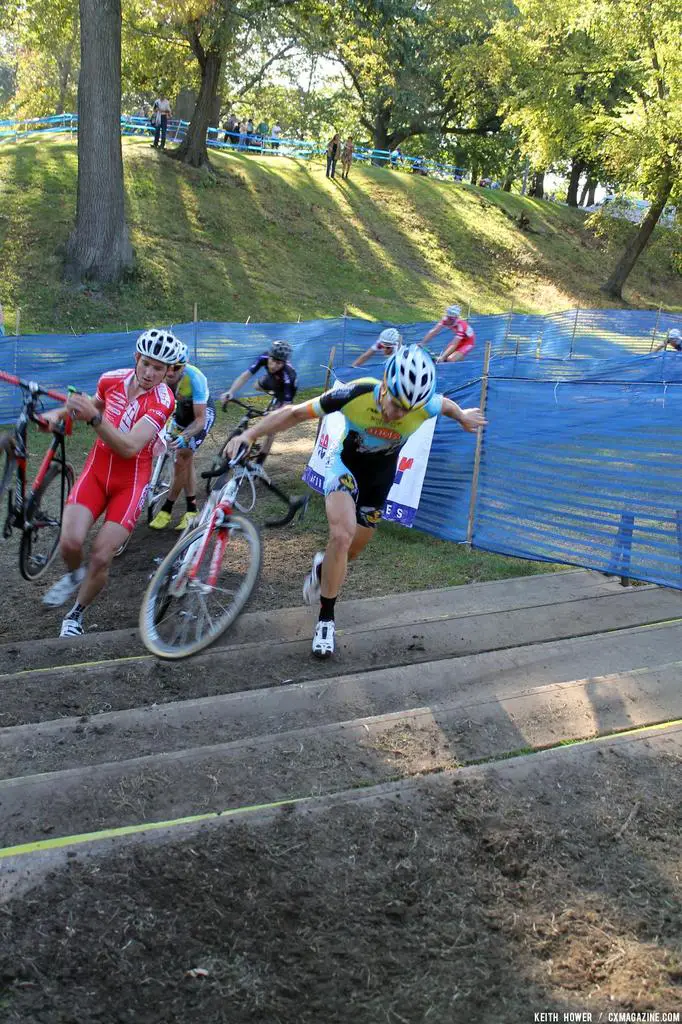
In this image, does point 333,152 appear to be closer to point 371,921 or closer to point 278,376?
point 278,376

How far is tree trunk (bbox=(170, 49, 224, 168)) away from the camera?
2745 centimetres

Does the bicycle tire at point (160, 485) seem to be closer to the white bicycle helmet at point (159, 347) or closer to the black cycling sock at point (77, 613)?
the black cycling sock at point (77, 613)

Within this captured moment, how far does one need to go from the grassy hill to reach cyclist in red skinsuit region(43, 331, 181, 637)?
49.7 feet

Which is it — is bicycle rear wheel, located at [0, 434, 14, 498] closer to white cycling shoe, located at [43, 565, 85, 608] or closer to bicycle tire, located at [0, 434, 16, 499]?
bicycle tire, located at [0, 434, 16, 499]

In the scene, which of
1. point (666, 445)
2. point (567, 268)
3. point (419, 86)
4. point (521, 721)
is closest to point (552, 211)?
point (567, 268)

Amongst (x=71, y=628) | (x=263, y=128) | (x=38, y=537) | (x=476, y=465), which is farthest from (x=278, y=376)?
(x=263, y=128)

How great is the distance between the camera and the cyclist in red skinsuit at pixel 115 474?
226 inches

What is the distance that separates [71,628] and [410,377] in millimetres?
2924

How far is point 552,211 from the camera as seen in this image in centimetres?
4306

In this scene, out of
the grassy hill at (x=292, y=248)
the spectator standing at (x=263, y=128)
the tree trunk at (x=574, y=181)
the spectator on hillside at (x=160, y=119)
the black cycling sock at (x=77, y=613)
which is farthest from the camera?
the spectator standing at (x=263, y=128)

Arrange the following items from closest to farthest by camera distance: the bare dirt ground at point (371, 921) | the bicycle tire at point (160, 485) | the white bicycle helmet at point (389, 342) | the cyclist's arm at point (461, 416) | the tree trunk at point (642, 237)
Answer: the bare dirt ground at point (371, 921) → the cyclist's arm at point (461, 416) → the bicycle tire at point (160, 485) → the white bicycle helmet at point (389, 342) → the tree trunk at point (642, 237)

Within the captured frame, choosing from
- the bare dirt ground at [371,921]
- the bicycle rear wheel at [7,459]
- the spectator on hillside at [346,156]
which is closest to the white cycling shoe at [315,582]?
the bare dirt ground at [371,921]

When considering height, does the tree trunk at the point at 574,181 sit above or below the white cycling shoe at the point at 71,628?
above

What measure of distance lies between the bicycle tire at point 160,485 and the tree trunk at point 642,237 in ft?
93.2
